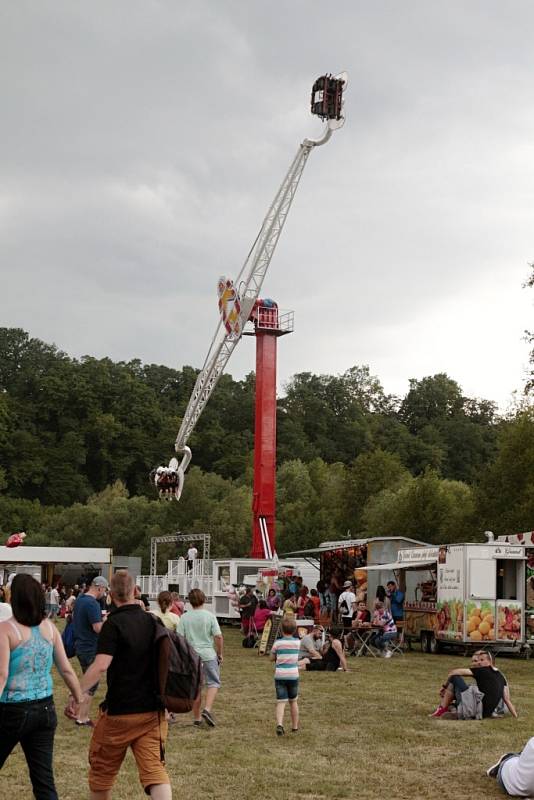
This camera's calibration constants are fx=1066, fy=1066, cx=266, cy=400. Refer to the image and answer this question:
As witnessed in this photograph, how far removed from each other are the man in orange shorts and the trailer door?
17.3 meters

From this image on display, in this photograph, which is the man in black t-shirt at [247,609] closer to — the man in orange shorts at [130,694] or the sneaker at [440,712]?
the sneaker at [440,712]

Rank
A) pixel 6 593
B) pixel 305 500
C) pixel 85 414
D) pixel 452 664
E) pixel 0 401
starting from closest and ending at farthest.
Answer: pixel 6 593 → pixel 452 664 → pixel 305 500 → pixel 0 401 → pixel 85 414

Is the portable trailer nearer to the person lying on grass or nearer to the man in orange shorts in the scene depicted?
the person lying on grass

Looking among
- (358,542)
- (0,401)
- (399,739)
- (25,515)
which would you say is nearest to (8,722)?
(399,739)

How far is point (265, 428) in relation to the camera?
50.5 m

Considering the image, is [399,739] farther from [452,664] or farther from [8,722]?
[452,664]

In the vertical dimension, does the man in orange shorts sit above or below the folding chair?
above

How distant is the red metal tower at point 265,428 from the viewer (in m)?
49.9

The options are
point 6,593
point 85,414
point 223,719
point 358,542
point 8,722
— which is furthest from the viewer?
point 85,414

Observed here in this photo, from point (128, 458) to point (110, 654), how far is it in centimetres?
10074

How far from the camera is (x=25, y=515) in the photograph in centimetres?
9125

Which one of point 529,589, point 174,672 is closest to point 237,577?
point 529,589

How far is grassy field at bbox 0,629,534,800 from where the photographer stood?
27.8 ft

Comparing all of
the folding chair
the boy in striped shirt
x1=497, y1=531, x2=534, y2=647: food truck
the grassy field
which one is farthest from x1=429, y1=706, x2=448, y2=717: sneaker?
x1=497, y1=531, x2=534, y2=647: food truck
